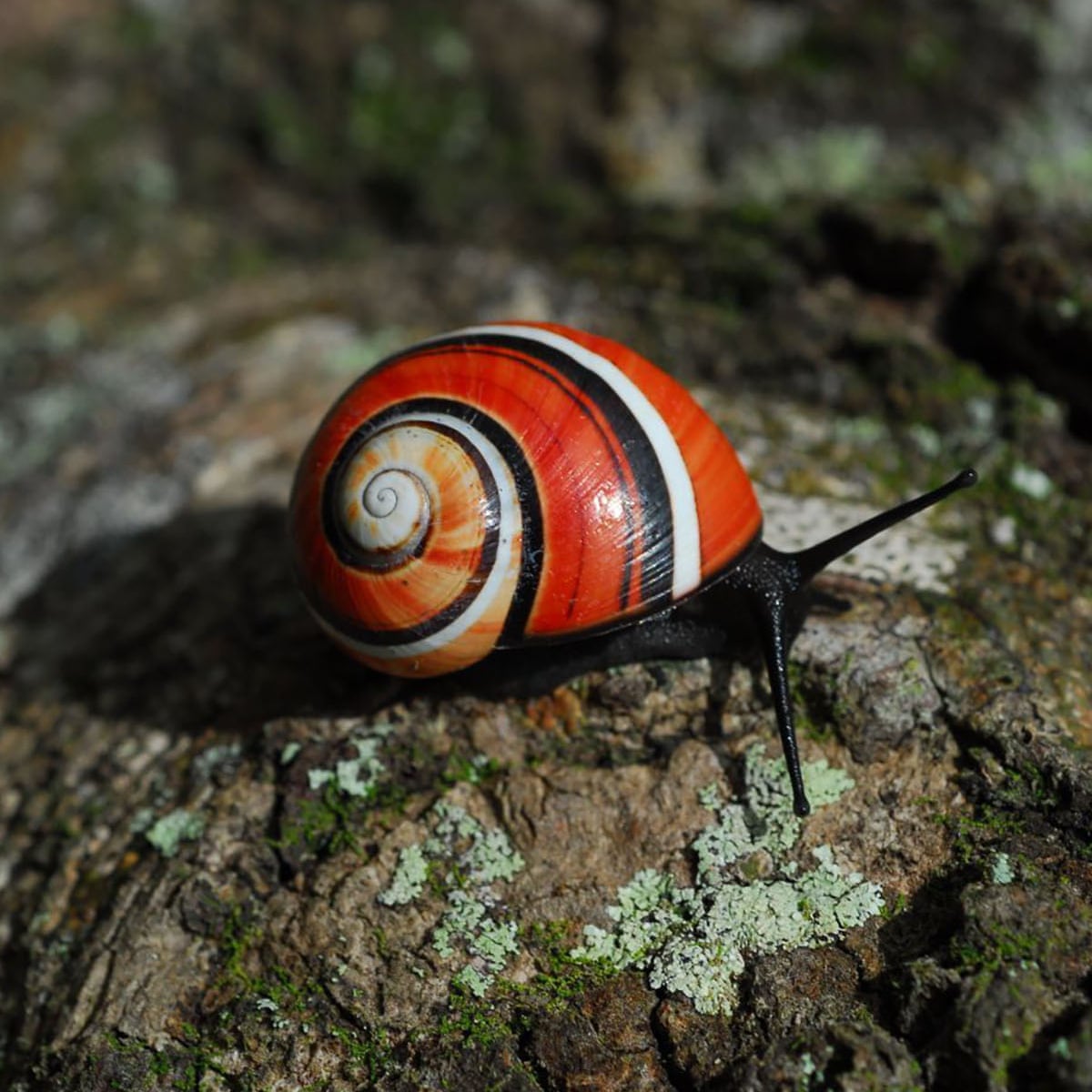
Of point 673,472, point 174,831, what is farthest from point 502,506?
point 174,831

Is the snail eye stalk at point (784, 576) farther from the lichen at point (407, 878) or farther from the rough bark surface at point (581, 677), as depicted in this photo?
the lichen at point (407, 878)

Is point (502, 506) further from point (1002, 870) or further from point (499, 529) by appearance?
point (1002, 870)

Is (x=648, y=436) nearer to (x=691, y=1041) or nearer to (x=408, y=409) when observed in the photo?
(x=408, y=409)

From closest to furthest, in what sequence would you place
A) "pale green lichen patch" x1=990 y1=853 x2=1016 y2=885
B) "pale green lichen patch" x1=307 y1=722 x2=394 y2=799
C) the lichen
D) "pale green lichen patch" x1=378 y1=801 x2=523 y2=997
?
"pale green lichen patch" x1=990 y1=853 x2=1016 y2=885 → "pale green lichen patch" x1=378 y1=801 x2=523 y2=997 → the lichen → "pale green lichen patch" x1=307 y1=722 x2=394 y2=799

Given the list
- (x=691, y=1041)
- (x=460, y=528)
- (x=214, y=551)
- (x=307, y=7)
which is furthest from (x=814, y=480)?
(x=307, y=7)

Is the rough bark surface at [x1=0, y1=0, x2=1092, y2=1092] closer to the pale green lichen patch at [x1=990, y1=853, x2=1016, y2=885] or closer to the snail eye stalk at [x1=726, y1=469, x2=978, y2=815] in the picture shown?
the pale green lichen patch at [x1=990, y1=853, x2=1016, y2=885]

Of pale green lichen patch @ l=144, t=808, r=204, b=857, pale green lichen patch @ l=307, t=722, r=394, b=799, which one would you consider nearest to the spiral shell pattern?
pale green lichen patch @ l=307, t=722, r=394, b=799
